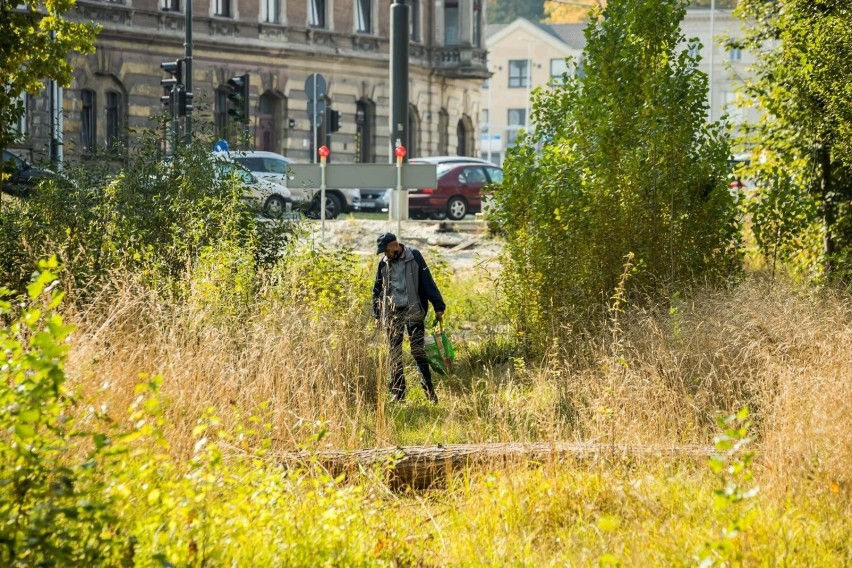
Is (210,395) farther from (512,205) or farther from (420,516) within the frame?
(512,205)

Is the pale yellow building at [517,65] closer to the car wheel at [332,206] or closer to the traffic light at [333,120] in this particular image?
the car wheel at [332,206]

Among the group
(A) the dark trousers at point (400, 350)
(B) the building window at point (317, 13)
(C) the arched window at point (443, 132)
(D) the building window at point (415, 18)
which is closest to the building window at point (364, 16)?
(B) the building window at point (317, 13)

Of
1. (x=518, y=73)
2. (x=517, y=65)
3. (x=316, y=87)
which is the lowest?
(x=316, y=87)

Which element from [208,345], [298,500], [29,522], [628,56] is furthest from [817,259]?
[29,522]

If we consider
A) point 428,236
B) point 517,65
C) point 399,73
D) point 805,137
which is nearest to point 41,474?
point 805,137

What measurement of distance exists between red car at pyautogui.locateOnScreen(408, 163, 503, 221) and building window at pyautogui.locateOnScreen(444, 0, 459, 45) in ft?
59.1

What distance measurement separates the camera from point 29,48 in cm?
1143

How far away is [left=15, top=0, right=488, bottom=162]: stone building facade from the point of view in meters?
39.8

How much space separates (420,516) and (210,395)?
1.78 m

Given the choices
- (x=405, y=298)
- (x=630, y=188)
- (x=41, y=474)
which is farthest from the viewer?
(x=630, y=188)

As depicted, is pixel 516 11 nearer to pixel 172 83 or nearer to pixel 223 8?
pixel 223 8

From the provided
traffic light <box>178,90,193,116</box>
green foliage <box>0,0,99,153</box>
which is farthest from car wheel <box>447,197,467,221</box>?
green foliage <box>0,0,99,153</box>

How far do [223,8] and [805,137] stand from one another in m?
33.2

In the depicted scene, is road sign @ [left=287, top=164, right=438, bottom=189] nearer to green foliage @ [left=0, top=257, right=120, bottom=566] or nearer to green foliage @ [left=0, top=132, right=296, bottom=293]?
green foliage @ [left=0, top=132, right=296, bottom=293]
